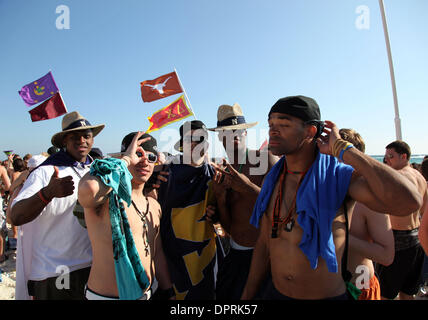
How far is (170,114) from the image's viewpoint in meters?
7.98

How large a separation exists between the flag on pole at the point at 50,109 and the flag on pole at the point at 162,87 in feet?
8.69

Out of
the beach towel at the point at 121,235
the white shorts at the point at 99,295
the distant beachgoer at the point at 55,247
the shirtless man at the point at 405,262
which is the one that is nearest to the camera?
the beach towel at the point at 121,235

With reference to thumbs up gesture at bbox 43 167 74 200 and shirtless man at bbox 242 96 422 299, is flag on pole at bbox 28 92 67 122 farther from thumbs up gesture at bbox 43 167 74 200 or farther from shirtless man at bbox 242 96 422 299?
shirtless man at bbox 242 96 422 299

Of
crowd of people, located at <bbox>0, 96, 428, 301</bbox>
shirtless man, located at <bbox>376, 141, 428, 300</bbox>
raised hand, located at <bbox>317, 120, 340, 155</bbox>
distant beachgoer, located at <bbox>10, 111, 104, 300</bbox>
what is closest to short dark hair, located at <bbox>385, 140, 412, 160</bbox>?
shirtless man, located at <bbox>376, 141, 428, 300</bbox>

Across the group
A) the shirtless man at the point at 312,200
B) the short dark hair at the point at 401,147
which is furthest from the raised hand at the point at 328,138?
the short dark hair at the point at 401,147

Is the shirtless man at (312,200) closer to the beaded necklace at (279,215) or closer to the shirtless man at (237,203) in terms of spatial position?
the beaded necklace at (279,215)

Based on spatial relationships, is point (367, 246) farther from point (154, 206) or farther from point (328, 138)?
point (154, 206)

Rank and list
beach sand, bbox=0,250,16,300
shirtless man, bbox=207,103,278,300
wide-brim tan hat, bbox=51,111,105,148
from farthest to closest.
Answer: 1. beach sand, bbox=0,250,16,300
2. wide-brim tan hat, bbox=51,111,105,148
3. shirtless man, bbox=207,103,278,300

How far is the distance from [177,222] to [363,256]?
1874 mm

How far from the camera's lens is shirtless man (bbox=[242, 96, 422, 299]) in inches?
58.9

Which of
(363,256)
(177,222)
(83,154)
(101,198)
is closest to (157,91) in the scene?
(83,154)

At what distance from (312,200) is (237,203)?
1.27 m

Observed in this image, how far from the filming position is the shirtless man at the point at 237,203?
2580mm

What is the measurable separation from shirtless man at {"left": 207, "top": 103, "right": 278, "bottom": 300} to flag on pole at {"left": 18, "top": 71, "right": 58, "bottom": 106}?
5501mm
